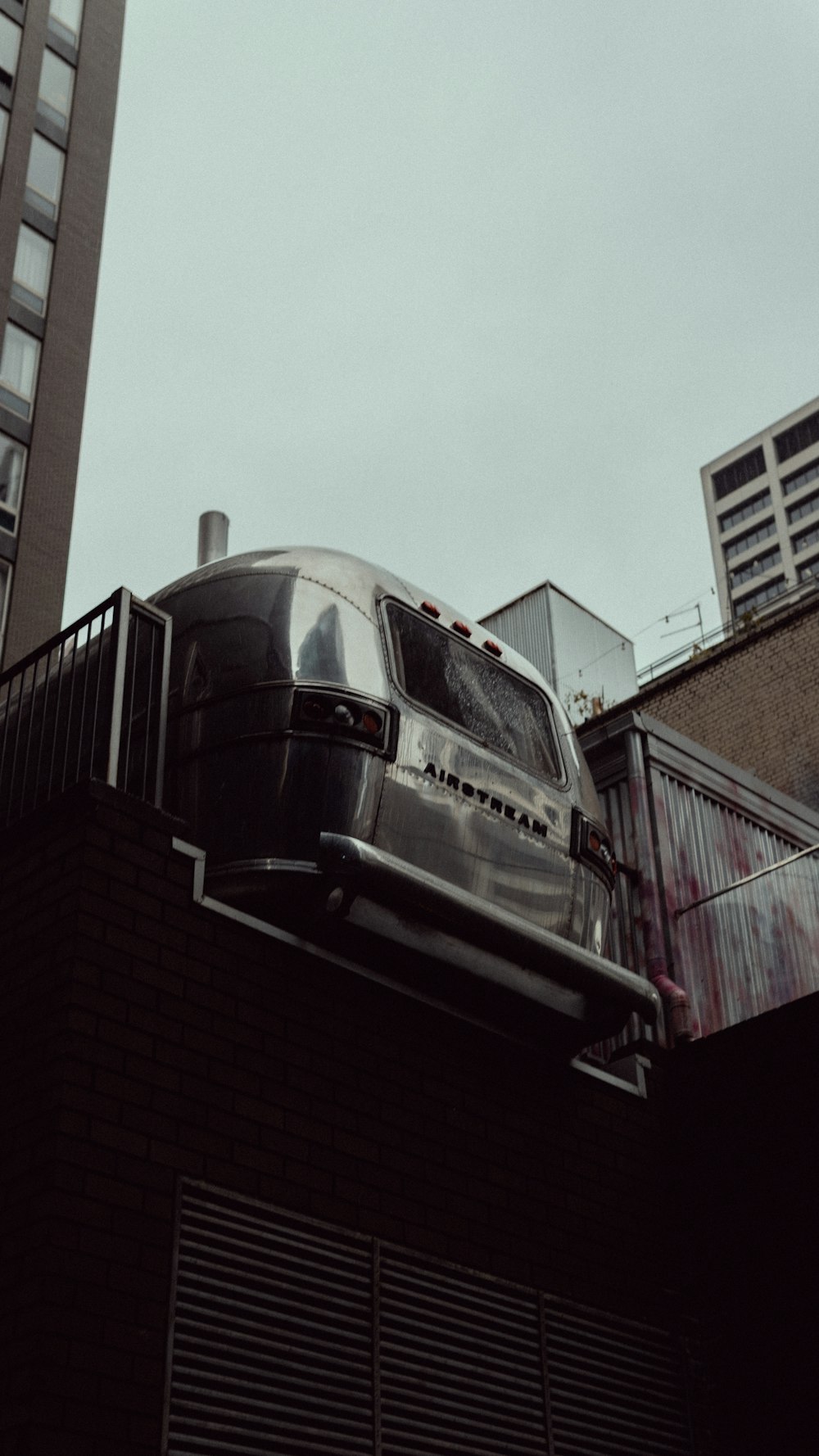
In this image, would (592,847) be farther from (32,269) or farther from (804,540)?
(804,540)

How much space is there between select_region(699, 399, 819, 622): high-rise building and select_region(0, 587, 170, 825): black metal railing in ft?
324

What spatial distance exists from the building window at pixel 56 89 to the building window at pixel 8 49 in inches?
24.3

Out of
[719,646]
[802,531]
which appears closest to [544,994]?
[719,646]

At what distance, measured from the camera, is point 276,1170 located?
6844mm

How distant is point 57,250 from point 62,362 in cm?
224

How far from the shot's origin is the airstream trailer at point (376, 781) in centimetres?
751

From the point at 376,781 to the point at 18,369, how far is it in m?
19.9

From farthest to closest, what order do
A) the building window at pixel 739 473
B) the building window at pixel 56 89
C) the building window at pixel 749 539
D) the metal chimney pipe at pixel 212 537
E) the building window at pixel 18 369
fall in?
1. the building window at pixel 739 473
2. the building window at pixel 749 539
3. the building window at pixel 56 89
4. the building window at pixel 18 369
5. the metal chimney pipe at pixel 212 537

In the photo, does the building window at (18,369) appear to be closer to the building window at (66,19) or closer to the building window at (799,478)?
the building window at (66,19)

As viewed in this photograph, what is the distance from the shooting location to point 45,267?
27156mm

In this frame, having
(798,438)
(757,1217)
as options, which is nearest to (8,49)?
(757,1217)

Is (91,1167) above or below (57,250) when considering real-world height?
below

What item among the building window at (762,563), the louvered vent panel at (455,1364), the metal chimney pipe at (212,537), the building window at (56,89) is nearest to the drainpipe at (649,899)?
the louvered vent panel at (455,1364)

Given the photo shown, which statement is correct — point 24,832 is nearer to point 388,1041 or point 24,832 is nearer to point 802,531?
point 388,1041
